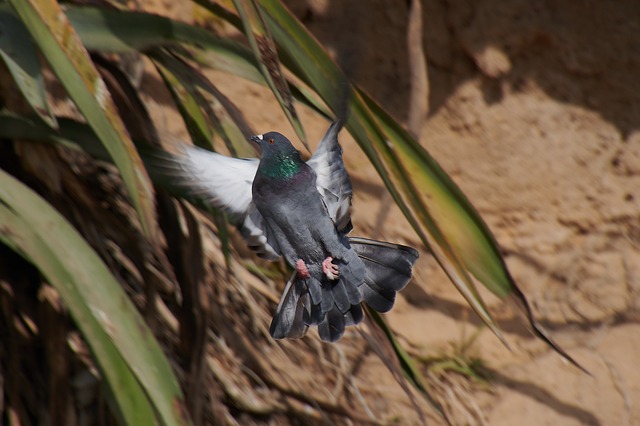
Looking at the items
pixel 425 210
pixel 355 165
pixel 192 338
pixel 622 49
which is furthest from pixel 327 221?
pixel 622 49

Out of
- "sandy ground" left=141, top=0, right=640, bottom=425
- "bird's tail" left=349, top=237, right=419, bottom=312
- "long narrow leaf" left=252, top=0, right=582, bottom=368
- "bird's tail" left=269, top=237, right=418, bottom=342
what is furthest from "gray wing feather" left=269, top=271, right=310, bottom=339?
"sandy ground" left=141, top=0, right=640, bottom=425

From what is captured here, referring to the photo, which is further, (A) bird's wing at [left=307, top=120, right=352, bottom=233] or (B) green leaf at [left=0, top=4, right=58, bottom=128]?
(A) bird's wing at [left=307, top=120, right=352, bottom=233]

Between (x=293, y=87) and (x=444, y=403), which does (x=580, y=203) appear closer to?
(x=444, y=403)

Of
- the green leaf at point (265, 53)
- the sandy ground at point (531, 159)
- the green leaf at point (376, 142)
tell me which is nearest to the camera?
the green leaf at point (265, 53)

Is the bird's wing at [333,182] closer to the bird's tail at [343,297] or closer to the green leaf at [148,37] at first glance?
the bird's tail at [343,297]

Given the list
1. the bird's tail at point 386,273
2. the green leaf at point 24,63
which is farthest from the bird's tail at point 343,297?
the green leaf at point 24,63

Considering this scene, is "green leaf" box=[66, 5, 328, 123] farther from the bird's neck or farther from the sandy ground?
the sandy ground

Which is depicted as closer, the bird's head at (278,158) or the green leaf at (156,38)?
the bird's head at (278,158)

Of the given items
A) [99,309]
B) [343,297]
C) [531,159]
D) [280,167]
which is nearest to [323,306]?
[343,297]
